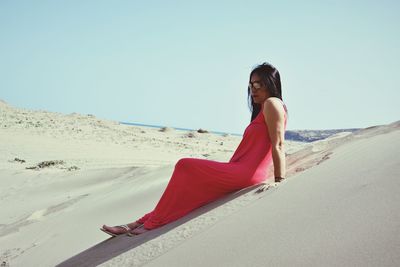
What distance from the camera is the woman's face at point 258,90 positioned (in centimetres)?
349

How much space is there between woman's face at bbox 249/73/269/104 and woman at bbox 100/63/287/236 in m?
0.14

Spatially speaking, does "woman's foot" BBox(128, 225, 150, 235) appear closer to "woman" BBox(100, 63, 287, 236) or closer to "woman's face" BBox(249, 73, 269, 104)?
"woman" BBox(100, 63, 287, 236)

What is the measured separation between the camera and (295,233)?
1864 mm

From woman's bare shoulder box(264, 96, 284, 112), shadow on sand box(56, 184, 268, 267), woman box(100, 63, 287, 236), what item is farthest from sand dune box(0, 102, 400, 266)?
woman's bare shoulder box(264, 96, 284, 112)

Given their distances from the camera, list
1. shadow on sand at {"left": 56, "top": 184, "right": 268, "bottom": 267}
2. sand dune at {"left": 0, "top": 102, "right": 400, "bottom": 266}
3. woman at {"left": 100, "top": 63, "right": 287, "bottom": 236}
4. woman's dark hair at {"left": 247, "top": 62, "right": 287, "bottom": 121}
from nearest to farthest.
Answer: sand dune at {"left": 0, "top": 102, "right": 400, "bottom": 266}, shadow on sand at {"left": 56, "top": 184, "right": 268, "bottom": 267}, woman at {"left": 100, "top": 63, "right": 287, "bottom": 236}, woman's dark hair at {"left": 247, "top": 62, "right": 287, "bottom": 121}

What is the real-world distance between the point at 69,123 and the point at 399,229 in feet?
60.1

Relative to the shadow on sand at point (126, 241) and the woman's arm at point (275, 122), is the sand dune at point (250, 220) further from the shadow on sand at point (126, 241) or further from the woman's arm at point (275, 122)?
the woman's arm at point (275, 122)

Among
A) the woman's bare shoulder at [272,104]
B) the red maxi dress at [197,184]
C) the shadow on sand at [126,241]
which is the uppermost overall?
the woman's bare shoulder at [272,104]

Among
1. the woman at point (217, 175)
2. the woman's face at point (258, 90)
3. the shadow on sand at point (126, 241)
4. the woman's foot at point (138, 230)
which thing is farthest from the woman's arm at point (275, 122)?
the woman's foot at point (138, 230)

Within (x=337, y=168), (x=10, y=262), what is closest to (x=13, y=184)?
(x=10, y=262)

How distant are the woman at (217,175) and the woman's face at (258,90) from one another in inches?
5.4

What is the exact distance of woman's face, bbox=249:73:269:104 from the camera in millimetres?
3488

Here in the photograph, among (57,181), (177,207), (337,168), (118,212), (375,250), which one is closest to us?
(375,250)

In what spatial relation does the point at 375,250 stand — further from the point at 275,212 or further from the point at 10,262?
the point at 10,262
